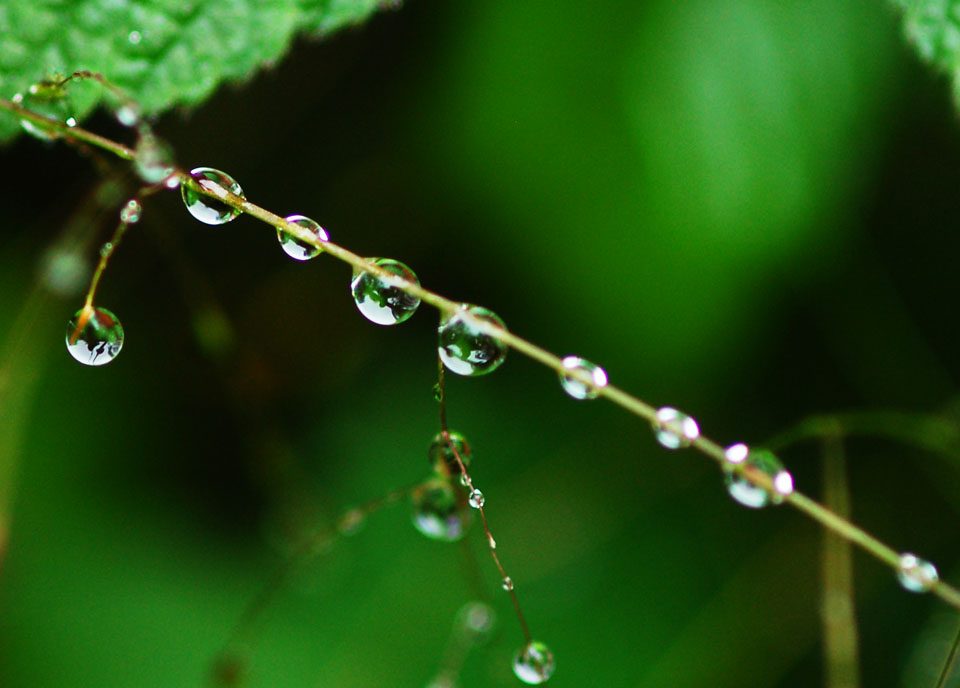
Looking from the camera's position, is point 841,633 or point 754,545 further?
point 754,545

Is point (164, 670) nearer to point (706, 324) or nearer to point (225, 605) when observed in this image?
point (225, 605)

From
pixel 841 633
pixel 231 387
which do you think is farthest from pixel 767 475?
pixel 231 387

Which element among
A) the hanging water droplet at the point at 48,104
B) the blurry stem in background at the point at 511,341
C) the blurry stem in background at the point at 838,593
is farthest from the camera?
the blurry stem in background at the point at 838,593

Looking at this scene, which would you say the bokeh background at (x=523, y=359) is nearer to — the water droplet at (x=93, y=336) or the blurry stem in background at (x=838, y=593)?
the blurry stem in background at (x=838, y=593)

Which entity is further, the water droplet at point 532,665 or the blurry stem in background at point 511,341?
the water droplet at point 532,665

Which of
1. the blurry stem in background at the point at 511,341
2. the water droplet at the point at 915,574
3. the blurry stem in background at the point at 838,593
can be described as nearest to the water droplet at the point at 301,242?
the blurry stem in background at the point at 511,341

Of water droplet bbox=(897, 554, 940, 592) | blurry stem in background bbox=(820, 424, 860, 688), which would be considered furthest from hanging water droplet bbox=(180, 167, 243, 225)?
blurry stem in background bbox=(820, 424, 860, 688)
